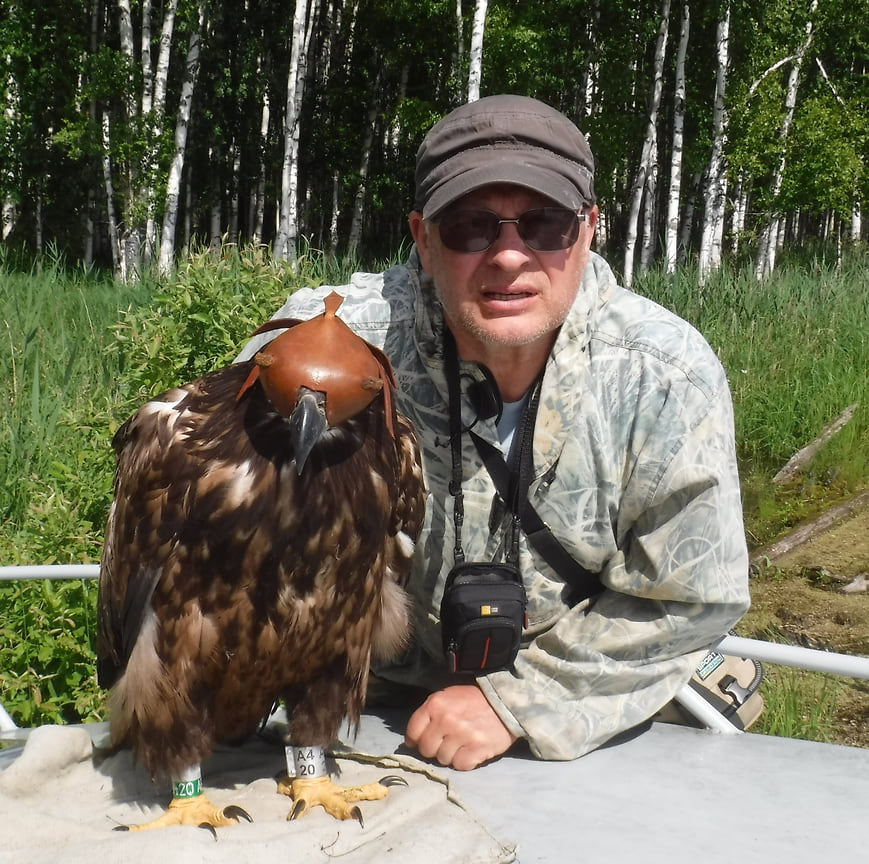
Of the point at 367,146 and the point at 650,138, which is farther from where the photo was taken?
the point at 367,146

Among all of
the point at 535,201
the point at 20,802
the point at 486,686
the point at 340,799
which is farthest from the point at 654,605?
the point at 20,802

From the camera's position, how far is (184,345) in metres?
4.54

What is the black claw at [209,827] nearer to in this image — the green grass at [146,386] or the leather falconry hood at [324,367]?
the leather falconry hood at [324,367]

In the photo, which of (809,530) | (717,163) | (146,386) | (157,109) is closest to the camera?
(146,386)

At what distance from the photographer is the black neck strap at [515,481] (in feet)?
7.52

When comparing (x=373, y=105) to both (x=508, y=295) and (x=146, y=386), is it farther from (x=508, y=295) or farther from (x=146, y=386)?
(x=508, y=295)

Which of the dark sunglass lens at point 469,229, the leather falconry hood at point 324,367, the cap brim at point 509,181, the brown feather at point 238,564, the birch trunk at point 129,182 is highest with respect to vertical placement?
the birch trunk at point 129,182

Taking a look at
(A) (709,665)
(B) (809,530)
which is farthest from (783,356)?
(A) (709,665)

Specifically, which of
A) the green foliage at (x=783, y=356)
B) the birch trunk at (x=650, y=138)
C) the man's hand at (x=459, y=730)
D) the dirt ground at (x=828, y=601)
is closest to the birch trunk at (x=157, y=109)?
the birch trunk at (x=650, y=138)

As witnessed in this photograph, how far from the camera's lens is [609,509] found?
2.30 meters

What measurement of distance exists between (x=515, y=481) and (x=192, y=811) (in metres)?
1.04

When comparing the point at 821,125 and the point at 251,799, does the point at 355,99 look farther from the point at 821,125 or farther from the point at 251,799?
the point at 251,799

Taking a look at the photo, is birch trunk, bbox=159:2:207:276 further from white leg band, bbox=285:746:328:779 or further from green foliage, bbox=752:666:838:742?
white leg band, bbox=285:746:328:779

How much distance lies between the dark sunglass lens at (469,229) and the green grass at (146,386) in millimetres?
1943
